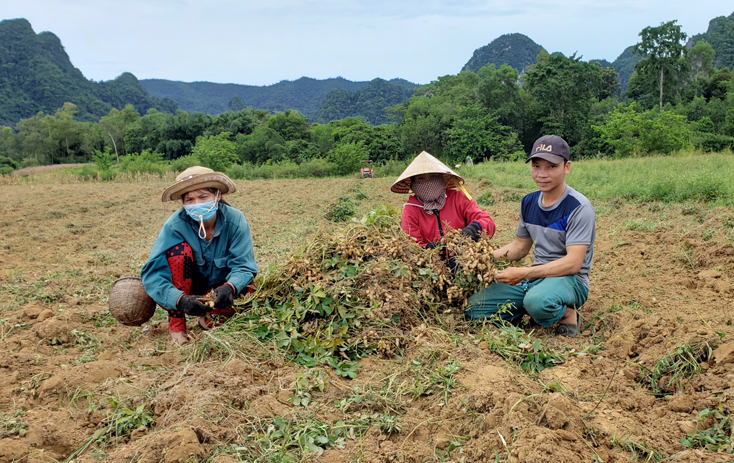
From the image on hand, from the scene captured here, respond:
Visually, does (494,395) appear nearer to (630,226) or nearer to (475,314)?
(475,314)

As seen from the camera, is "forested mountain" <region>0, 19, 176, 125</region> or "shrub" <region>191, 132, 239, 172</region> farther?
"forested mountain" <region>0, 19, 176, 125</region>

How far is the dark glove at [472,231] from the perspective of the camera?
3.48 meters

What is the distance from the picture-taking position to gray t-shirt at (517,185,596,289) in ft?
10.1

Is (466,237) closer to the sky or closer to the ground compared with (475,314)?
closer to the sky

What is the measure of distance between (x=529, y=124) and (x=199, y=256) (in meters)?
36.6

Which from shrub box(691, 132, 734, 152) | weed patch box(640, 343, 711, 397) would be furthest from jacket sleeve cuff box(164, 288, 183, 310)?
shrub box(691, 132, 734, 152)

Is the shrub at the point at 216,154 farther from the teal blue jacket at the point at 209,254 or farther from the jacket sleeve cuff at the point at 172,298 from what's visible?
the jacket sleeve cuff at the point at 172,298

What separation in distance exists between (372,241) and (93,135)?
6308cm

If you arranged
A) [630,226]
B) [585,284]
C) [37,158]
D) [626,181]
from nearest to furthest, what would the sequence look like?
[585,284] → [630,226] → [626,181] → [37,158]

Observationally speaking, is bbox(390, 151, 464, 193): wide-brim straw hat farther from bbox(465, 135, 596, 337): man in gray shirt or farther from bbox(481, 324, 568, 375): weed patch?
bbox(481, 324, 568, 375): weed patch

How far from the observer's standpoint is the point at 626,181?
8.70 metres

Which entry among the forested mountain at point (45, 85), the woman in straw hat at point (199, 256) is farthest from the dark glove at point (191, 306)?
the forested mountain at point (45, 85)

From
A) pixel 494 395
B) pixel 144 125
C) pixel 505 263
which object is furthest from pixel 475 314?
pixel 144 125

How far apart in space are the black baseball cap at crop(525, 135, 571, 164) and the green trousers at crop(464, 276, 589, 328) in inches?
30.4
